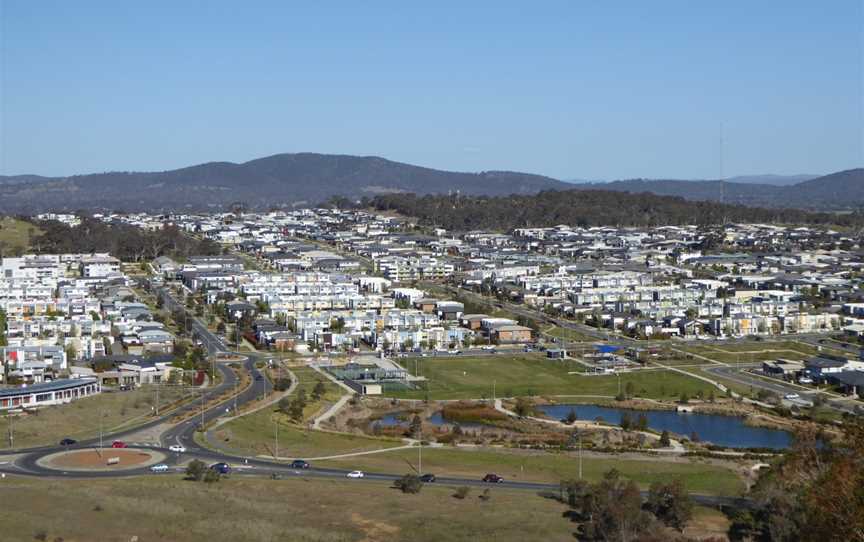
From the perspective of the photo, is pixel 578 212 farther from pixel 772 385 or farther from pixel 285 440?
pixel 285 440

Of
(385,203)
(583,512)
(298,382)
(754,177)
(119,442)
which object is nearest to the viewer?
(583,512)

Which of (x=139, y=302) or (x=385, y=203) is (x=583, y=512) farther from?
(x=385, y=203)

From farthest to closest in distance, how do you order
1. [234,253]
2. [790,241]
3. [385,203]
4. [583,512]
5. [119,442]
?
[385,203] → [790,241] → [234,253] → [119,442] → [583,512]

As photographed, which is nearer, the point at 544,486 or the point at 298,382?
the point at 544,486

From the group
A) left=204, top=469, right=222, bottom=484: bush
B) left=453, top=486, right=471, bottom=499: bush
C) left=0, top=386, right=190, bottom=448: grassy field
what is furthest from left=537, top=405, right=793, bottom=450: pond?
left=204, top=469, right=222, bottom=484: bush

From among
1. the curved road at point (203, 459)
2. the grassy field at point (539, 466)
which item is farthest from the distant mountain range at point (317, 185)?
the grassy field at point (539, 466)

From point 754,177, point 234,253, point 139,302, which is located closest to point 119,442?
point 139,302

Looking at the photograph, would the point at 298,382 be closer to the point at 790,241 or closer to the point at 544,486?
the point at 544,486

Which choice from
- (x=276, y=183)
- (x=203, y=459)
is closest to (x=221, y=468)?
(x=203, y=459)
